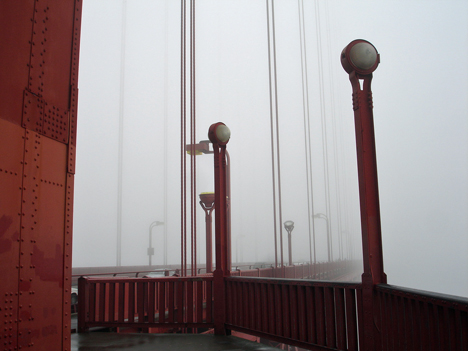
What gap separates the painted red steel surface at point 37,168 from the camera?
3.41m

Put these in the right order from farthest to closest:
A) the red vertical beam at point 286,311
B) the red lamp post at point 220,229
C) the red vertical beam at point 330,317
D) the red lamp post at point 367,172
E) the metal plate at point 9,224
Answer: the red lamp post at point 220,229 → the red vertical beam at point 286,311 → the red vertical beam at point 330,317 → the red lamp post at point 367,172 → the metal plate at point 9,224

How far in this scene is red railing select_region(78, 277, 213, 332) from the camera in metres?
6.43

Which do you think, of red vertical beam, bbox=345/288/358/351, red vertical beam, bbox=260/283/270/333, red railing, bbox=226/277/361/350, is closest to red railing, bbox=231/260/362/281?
red railing, bbox=226/277/361/350

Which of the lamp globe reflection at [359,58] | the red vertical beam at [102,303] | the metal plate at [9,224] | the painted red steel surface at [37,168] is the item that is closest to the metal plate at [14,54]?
the painted red steel surface at [37,168]

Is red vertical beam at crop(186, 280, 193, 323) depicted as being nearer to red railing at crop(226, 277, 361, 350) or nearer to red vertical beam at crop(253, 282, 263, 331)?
red railing at crop(226, 277, 361, 350)

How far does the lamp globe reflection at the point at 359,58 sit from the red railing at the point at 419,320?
7.29 feet

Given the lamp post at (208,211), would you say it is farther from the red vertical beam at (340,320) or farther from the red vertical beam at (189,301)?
the red vertical beam at (340,320)

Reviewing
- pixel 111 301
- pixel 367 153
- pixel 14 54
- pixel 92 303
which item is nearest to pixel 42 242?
pixel 14 54

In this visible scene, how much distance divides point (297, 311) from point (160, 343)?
7.15 ft

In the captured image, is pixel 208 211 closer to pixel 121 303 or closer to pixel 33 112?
pixel 121 303

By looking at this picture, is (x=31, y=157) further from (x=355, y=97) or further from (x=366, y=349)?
(x=366, y=349)

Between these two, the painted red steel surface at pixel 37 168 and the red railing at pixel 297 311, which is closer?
the painted red steel surface at pixel 37 168

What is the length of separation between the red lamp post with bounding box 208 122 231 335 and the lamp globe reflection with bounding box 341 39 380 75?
2.93 metres

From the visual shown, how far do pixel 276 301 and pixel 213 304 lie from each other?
62.0 inches
